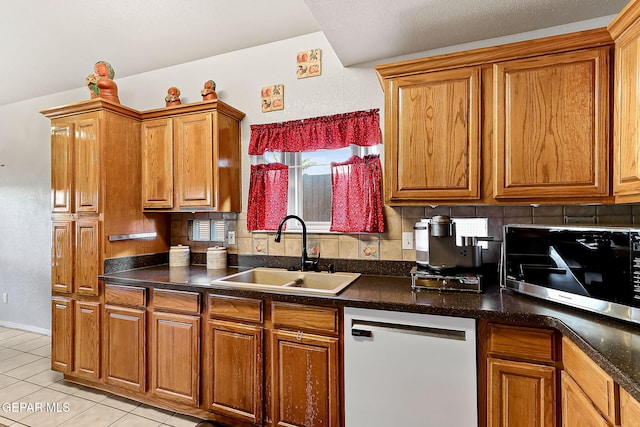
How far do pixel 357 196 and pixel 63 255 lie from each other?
7.58 ft

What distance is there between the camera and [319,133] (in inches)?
96.1

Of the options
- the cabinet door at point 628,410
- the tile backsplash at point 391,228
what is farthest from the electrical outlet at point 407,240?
the cabinet door at point 628,410

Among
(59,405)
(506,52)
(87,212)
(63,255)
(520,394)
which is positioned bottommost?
(59,405)

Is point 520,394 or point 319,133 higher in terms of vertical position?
point 319,133

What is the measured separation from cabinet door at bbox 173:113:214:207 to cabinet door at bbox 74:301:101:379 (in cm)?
101

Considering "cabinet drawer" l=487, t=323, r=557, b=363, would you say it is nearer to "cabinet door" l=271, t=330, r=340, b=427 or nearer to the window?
"cabinet door" l=271, t=330, r=340, b=427

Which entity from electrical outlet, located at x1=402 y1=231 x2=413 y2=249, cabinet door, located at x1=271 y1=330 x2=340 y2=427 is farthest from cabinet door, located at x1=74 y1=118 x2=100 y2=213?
electrical outlet, located at x1=402 y1=231 x2=413 y2=249

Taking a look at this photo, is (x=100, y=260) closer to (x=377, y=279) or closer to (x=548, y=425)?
(x=377, y=279)

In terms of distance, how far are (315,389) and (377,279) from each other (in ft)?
2.50

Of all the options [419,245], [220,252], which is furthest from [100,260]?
[419,245]

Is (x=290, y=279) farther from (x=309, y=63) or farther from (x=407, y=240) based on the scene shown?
(x=309, y=63)

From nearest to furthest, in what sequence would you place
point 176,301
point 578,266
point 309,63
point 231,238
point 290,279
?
point 578,266
point 176,301
point 290,279
point 309,63
point 231,238

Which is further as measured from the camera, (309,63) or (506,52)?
(309,63)

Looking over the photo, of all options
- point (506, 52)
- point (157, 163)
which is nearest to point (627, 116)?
point (506, 52)
